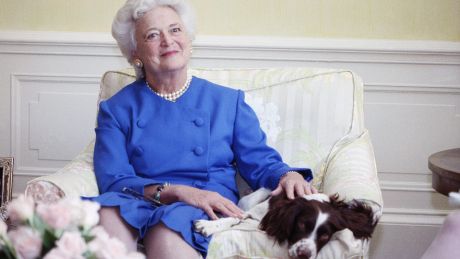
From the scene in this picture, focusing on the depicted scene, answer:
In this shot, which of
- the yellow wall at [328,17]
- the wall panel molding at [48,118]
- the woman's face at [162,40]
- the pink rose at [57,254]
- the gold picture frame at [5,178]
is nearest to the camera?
the pink rose at [57,254]

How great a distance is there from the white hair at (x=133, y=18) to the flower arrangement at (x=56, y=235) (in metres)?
1.38

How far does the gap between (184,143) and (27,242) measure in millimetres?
1348

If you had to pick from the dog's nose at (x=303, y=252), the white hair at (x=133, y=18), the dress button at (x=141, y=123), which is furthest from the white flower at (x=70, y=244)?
the white hair at (x=133, y=18)

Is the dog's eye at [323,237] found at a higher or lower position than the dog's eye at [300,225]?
lower

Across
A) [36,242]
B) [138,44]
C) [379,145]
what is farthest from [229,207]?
[379,145]

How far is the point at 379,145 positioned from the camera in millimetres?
3416

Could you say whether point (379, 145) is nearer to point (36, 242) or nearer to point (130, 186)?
point (130, 186)

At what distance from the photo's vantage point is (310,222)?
1.96 m

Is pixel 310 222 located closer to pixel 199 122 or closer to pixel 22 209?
pixel 199 122

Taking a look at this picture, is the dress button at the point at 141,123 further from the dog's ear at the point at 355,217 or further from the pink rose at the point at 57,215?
the pink rose at the point at 57,215

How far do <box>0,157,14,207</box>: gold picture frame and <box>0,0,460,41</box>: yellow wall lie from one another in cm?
79

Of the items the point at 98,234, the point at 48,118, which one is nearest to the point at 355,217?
the point at 98,234

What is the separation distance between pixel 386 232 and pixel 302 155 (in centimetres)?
108

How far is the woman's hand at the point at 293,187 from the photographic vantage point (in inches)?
87.4
